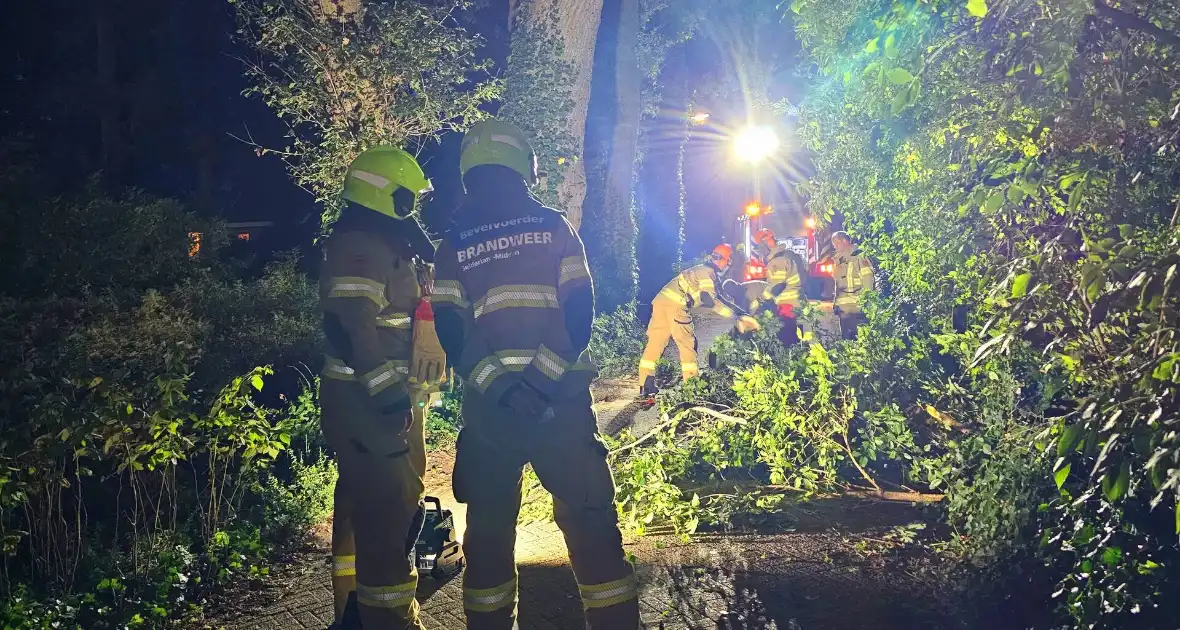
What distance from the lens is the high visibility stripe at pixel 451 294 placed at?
3.11 metres

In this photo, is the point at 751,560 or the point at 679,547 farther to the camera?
the point at 679,547

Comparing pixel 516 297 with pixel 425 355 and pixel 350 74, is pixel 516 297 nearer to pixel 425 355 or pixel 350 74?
pixel 425 355

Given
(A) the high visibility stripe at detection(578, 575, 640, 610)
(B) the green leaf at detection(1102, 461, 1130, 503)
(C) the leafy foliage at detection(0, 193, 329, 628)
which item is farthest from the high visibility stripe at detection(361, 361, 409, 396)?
(B) the green leaf at detection(1102, 461, 1130, 503)

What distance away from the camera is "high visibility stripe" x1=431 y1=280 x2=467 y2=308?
3105mm

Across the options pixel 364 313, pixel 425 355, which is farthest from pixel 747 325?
pixel 364 313

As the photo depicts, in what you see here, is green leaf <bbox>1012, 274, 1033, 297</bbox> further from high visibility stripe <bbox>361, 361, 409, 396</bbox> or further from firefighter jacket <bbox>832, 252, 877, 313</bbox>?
firefighter jacket <bbox>832, 252, 877, 313</bbox>

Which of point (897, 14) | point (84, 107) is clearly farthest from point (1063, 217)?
point (84, 107)

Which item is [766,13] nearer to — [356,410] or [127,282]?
[127,282]

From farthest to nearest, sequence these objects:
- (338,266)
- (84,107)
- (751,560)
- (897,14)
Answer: (84,107)
(751,560)
(338,266)
(897,14)

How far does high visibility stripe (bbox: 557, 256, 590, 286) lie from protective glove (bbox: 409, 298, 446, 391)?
822 mm

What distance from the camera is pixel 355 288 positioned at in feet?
10.5

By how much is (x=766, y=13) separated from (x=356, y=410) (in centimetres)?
1542

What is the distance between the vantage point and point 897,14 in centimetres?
240

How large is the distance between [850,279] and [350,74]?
622cm
